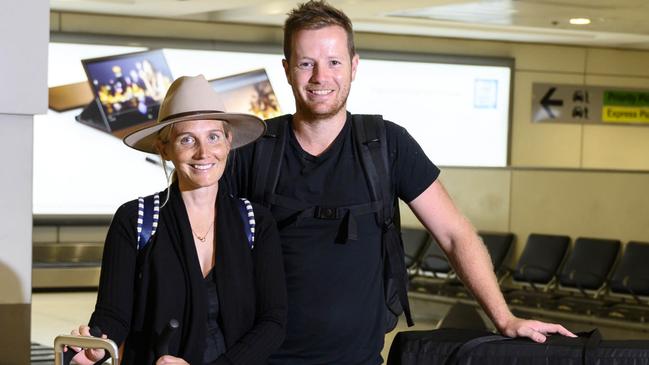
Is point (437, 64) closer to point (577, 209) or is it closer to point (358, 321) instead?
point (577, 209)

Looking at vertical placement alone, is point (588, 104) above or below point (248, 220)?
above

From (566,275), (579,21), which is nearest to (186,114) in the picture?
(566,275)

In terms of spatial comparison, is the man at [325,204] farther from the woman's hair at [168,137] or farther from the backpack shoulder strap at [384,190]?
the woman's hair at [168,137]

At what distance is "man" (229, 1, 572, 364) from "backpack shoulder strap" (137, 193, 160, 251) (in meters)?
0.33

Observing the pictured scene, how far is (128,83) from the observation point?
14.0 m

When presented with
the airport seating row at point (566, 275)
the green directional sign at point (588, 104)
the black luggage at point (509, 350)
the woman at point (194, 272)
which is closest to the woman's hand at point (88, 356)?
the woman at point (194, 272)

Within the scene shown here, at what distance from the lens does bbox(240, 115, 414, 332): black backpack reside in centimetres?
242

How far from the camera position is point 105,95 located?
13914mm

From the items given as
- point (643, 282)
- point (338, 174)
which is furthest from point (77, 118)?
point (338, 174)

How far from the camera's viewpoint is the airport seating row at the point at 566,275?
10.7 metres

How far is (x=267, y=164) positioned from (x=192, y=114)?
31cm

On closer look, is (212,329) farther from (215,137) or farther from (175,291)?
(215,137)

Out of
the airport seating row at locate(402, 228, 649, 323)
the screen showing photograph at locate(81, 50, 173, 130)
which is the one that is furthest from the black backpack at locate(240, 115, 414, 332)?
the screen showing photograph at locate(81, 50, 173, 130)

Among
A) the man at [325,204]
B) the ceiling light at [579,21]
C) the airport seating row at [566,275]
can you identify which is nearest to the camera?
the man at [325,204]
